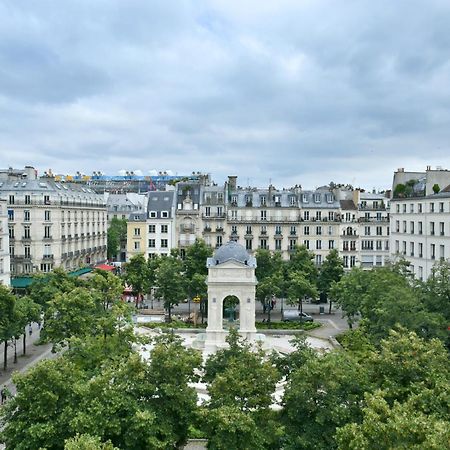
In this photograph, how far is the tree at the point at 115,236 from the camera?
10625 cm

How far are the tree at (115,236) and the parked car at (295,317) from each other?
52.3 metres

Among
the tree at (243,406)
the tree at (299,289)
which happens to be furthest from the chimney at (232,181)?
the tree at (243,406)

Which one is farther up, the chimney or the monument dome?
the chimney

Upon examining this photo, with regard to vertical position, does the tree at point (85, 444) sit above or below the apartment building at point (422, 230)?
below

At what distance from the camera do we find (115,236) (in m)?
106

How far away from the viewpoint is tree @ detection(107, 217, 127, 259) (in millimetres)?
106250

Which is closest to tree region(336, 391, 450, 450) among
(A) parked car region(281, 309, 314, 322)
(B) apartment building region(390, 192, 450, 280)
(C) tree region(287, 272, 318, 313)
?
(B) apartment building region(390, 192, 450, 280)

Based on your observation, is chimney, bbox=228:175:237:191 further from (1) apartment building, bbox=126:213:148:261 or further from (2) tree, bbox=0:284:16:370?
(2) tree, bbox=0:284:16:370

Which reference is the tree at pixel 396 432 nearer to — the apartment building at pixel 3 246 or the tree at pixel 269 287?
the tree at pixel 269 287

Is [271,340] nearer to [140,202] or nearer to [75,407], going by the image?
[75,407]

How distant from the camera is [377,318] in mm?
38719

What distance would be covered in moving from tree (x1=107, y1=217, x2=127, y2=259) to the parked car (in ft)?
172

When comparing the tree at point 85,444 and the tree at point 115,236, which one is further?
the tree at point 115,236

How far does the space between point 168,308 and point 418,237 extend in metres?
29.2
